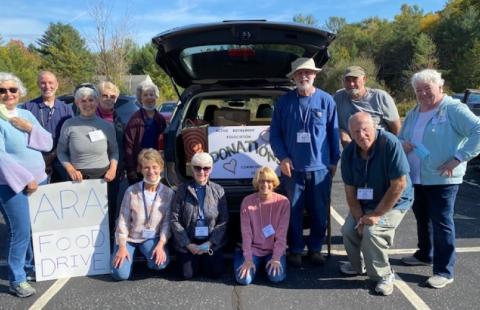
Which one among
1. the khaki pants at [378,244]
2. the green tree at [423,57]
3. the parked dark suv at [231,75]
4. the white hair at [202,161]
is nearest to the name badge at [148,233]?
the parked dark suv at [231,75]

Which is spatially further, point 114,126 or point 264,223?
point 114,126

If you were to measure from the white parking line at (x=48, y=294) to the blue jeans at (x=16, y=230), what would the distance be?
22cm

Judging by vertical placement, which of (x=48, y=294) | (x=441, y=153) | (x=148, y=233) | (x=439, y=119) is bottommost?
(x=48, y=294)

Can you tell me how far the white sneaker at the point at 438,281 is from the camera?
329 centimetres

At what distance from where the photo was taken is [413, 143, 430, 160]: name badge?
3.42m

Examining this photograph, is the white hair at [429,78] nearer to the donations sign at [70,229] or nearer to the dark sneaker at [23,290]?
the donations sign at [70,229]

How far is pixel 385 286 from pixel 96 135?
8.92 ft

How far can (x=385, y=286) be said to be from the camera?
10.6 ft

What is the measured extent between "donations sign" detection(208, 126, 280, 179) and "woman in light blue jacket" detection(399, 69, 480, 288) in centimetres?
130

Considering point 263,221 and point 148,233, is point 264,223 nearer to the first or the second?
point 263,221

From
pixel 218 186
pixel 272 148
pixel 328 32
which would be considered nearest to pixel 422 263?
pixel 272 148

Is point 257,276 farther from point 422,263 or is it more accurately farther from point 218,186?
point 422,263

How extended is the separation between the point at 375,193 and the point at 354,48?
5725 centimetres

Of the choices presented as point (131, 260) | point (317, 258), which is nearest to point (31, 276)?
point (131, 260)
